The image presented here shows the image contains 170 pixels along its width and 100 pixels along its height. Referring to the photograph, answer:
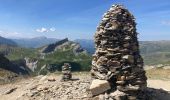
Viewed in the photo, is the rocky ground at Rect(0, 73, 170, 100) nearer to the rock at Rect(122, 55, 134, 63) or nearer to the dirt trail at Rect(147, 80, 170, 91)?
the rock at Rect(122, 55, 134, 63)

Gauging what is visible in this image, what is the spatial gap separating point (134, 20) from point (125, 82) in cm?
602

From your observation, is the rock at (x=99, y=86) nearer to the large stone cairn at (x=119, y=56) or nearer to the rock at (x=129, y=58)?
the large stone cairn at (x=119, y=56)

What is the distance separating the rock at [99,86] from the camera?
29325mm

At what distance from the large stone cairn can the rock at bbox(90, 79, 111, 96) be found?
0.13 meters

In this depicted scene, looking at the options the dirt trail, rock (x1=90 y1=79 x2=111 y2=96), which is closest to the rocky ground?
rock (x1=90 y1=79 x2=111 y2=96)

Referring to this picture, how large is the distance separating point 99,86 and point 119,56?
10.2ft

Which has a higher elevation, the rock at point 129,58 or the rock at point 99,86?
the rock at point 129,58

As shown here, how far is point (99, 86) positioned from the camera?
2959 centimetres

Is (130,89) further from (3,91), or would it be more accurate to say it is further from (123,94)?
(3,91)

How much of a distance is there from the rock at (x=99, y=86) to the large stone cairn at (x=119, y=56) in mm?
128

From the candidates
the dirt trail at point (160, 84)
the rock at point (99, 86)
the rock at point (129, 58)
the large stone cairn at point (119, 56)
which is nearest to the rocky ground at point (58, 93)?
the rock at point (99, 86)

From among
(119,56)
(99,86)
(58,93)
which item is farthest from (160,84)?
(99,86)

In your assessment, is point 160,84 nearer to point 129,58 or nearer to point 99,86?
point 129,58

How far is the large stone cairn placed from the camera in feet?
95.1
